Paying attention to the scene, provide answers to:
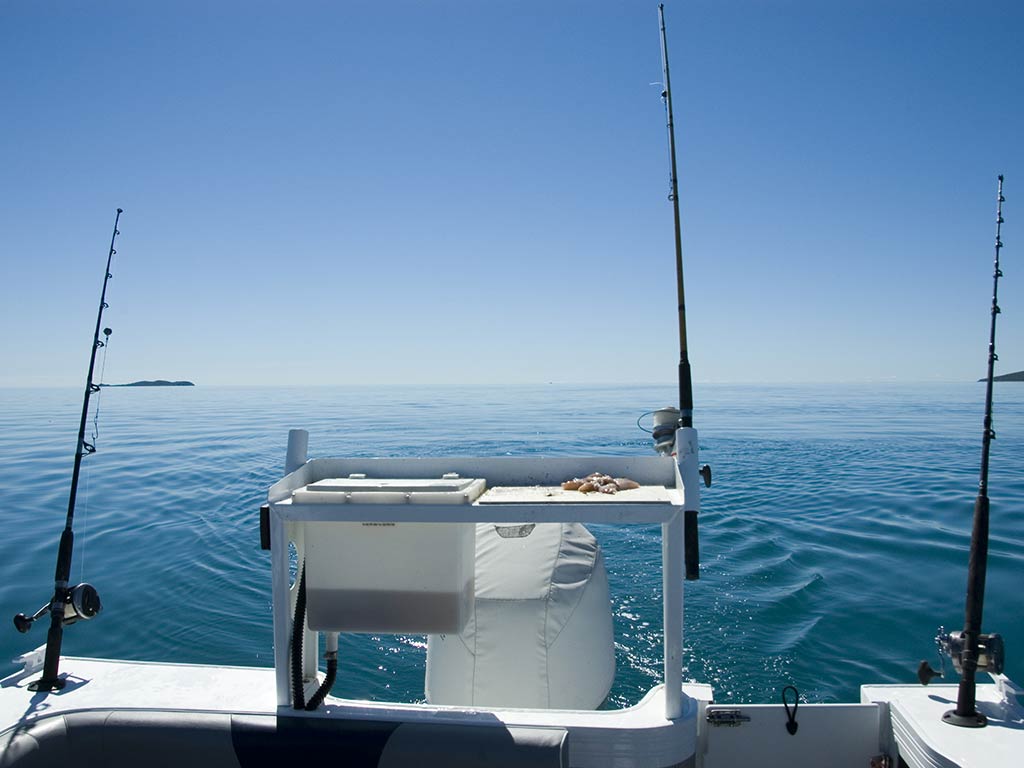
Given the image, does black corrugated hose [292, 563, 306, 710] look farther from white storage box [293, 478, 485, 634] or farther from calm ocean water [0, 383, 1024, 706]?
calm ocean water [0, 383, 1024, 706]

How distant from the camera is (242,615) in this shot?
682 cm

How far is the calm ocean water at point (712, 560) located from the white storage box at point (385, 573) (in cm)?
280

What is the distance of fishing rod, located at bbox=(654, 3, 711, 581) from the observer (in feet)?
8.40

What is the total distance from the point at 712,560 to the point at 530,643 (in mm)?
5214

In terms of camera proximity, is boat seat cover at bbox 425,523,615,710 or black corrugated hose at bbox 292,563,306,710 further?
boat seat cover at bbox 425,523,615,710

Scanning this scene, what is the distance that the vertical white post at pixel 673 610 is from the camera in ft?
8.37

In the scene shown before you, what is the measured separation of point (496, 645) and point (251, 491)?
9.86m

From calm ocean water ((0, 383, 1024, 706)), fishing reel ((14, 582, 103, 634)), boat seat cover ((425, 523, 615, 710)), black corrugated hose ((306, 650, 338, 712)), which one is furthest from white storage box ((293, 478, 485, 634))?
calm ocean water ((0, 383, 1024, 706))

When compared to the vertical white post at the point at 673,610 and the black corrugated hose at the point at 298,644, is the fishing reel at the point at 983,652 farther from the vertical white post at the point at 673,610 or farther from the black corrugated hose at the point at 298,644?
the black corrugated hose at the point at 298,644

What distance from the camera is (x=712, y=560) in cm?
845

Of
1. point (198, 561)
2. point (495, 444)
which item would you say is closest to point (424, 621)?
point (198, 561)

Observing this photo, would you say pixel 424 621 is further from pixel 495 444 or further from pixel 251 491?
pixel 495 444

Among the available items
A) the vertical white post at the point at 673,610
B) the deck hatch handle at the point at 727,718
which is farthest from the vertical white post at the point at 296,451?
the deck hatch handle at the point at 727,718

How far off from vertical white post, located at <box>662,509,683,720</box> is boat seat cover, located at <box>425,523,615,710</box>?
1.35 metres
